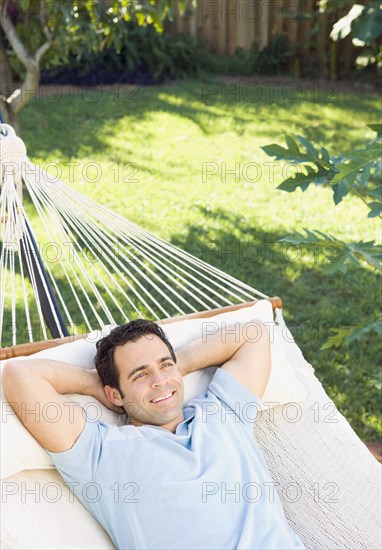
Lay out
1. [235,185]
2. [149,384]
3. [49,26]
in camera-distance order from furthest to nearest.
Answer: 1. [235,185]
2. [49,26]
3. [149,384]

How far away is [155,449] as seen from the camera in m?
1.83

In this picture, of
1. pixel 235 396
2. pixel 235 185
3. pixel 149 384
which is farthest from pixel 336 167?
pixel 235 185

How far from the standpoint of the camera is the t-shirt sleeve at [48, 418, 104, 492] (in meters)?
1.78

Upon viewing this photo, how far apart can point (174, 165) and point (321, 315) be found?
1.73 m

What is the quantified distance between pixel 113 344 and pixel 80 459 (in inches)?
10.9

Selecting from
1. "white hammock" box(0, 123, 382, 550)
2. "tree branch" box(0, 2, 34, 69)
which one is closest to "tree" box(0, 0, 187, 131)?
"tree branch" box(0, 2, 34, 69)

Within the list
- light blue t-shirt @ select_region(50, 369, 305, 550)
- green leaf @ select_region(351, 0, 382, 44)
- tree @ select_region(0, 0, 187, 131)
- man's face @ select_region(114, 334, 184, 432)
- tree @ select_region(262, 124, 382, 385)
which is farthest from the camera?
green leaf @ select_region(351, 0, 382, 44)

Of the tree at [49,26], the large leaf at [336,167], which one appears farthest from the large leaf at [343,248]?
the tree at [49,26]

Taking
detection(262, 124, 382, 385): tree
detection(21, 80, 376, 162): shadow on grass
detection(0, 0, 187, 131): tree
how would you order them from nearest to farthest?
detection(262, 124, 382, 385): tree, detection(0, 0, 187, 131): tree, detection(21, 80, 376, 162): shadow on grass

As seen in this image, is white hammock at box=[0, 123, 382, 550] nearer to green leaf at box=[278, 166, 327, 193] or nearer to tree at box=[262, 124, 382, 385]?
tree at box=[262, 124, 382, 385]

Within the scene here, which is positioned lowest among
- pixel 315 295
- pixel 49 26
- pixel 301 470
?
pixel 315 295

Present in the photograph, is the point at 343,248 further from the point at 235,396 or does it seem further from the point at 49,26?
the point at 49,26

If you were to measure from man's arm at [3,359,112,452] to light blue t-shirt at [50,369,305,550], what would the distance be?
0.09 feet

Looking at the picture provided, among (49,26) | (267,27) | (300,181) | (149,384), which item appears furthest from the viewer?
(267,27)
